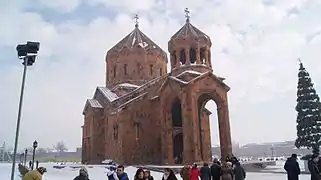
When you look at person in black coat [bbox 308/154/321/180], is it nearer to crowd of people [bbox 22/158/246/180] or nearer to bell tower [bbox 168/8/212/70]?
crowd of people [bbox 22/158/246/180]

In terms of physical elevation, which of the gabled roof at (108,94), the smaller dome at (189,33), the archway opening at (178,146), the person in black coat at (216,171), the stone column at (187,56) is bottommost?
the person in black coat at (216,171)

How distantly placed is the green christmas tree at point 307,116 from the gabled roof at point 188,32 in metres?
9.47

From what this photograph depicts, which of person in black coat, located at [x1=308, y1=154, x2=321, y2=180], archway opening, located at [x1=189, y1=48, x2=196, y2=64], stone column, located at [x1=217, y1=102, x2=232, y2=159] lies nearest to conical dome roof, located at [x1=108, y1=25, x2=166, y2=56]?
archway opening, located at [x1=189, y1=48, x2=196, y2=64]

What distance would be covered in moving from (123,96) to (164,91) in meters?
4.79

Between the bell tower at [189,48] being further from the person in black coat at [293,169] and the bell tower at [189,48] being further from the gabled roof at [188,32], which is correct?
the person in black coat at [293,169]

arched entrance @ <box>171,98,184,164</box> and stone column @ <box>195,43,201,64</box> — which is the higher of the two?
stone column @ <box>195,43,201,64</box>

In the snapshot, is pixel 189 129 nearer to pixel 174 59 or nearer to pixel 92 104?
pixel 174 59

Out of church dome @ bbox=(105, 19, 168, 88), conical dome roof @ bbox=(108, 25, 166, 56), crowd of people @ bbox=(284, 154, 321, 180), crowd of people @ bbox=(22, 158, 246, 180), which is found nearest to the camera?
crowd of people @ bbox=(22, 158, 246, 180)

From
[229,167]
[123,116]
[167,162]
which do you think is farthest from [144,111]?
[229,167]

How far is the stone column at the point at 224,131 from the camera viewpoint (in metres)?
26.7

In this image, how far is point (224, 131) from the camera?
88.5 ft

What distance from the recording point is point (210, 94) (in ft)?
91.1

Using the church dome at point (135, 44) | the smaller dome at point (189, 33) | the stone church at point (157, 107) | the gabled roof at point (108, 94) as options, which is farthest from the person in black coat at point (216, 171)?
the church dome at point (135, 44)

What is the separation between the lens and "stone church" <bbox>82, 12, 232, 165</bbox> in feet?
88.0
